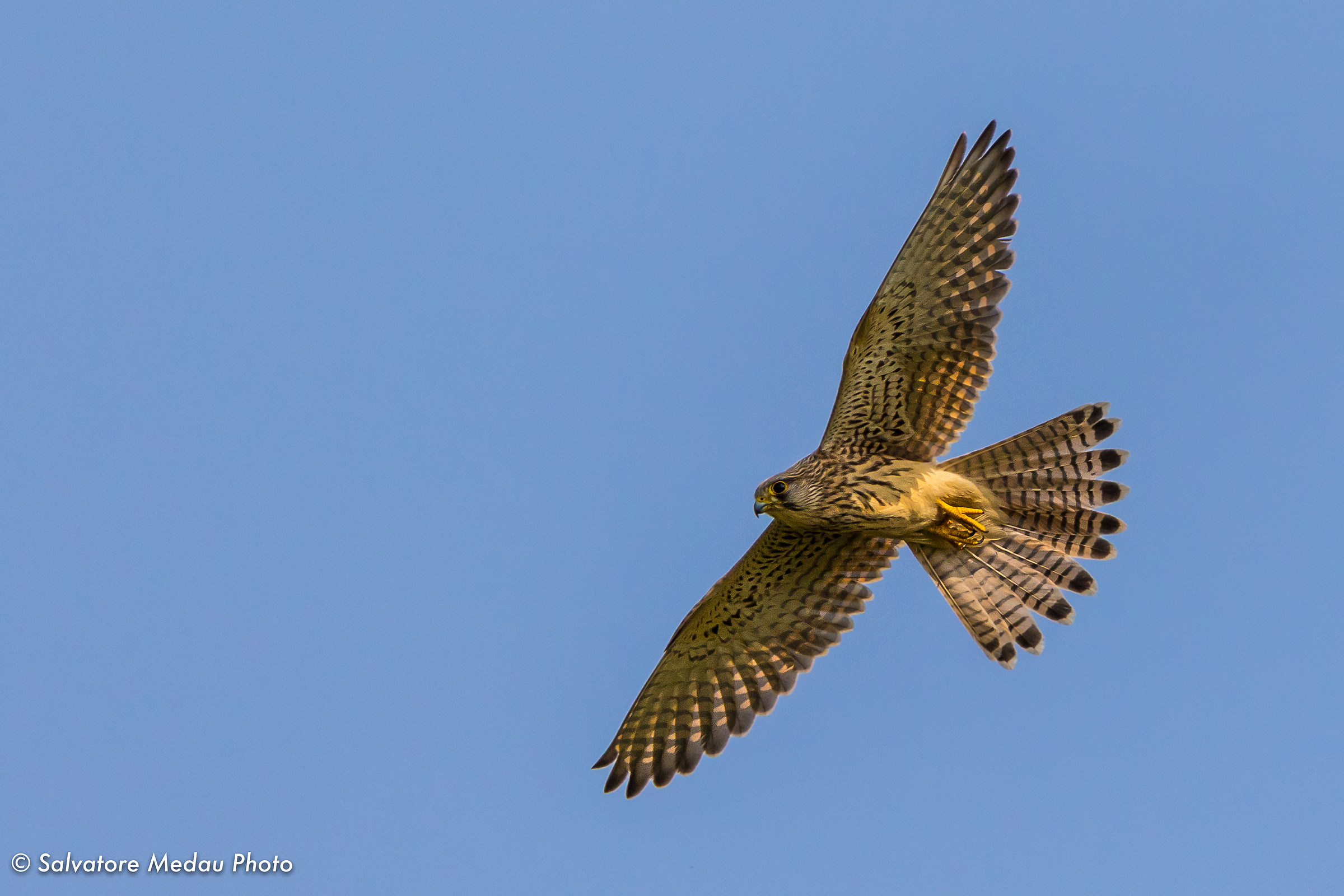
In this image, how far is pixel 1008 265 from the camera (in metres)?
11.4

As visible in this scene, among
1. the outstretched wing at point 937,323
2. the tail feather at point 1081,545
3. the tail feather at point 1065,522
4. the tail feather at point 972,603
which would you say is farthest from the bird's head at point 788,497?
the tail feather at point 1081,545

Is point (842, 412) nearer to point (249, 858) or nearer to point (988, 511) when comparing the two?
point (988, 511)

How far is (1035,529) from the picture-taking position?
456 inches

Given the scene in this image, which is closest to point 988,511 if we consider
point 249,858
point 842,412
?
point 842,412

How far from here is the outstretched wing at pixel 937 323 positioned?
37.3 feet

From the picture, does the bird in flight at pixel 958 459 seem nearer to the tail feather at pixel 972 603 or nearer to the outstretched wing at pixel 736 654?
the tail feather at pixel 972 603

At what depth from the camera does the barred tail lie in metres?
11.3

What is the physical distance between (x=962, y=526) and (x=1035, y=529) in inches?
22.7

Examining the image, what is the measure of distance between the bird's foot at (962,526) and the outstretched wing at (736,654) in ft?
2.80

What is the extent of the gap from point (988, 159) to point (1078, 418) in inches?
81.1

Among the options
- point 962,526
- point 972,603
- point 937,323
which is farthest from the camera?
point 972,603

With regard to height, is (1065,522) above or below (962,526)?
below

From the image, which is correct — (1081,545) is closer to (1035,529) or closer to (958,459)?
(1035,529)

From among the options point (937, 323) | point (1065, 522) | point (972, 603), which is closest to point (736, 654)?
point (972, 603)
